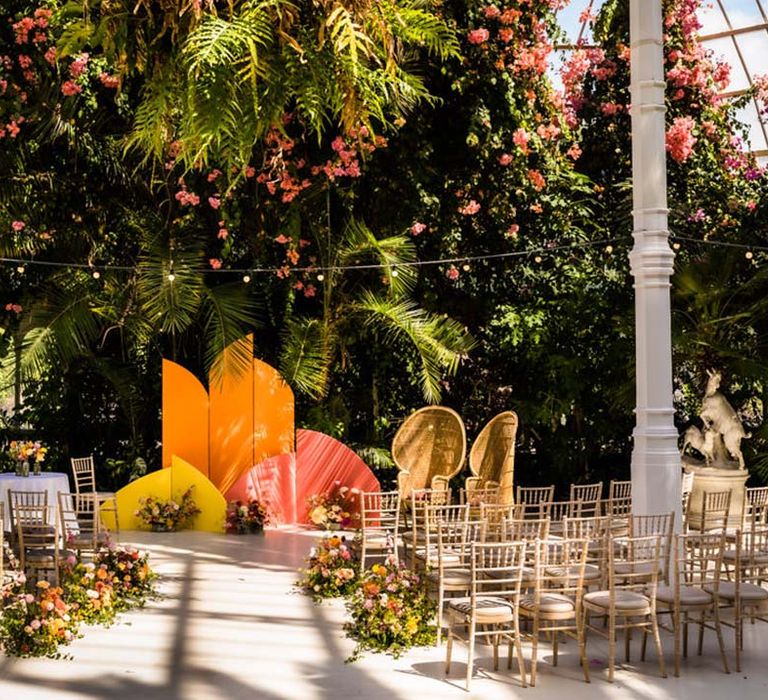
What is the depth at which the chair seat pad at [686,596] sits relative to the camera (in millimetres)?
5793

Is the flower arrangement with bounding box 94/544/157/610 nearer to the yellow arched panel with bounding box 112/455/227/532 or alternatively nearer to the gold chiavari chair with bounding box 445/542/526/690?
the gold chiavari chair with bounding box 445/542/526/690

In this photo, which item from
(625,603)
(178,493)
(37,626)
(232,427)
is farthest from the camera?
(232,427)

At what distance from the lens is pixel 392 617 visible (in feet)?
20.0

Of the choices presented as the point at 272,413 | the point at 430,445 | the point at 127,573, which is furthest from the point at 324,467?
the point at 127,573

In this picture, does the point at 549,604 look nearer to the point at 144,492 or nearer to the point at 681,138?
the point at 144,492

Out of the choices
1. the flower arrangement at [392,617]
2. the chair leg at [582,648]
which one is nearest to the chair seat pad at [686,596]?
the chair leg at [582,648]

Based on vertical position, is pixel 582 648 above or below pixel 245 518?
below

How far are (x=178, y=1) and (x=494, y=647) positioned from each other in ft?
13.6

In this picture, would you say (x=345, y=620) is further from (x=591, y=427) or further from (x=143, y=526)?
(x=591, y=427)

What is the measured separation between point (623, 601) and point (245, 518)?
6.02 meters

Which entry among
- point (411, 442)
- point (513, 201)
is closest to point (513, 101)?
point (513, 201)

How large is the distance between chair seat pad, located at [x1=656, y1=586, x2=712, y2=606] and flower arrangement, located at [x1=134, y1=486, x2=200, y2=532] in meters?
6.30

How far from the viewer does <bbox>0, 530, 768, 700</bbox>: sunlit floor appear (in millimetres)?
5270

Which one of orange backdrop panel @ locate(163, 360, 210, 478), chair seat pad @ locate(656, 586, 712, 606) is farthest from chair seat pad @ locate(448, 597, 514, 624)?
orange backdrop panel @ locate(163, 360, 210, 478)
